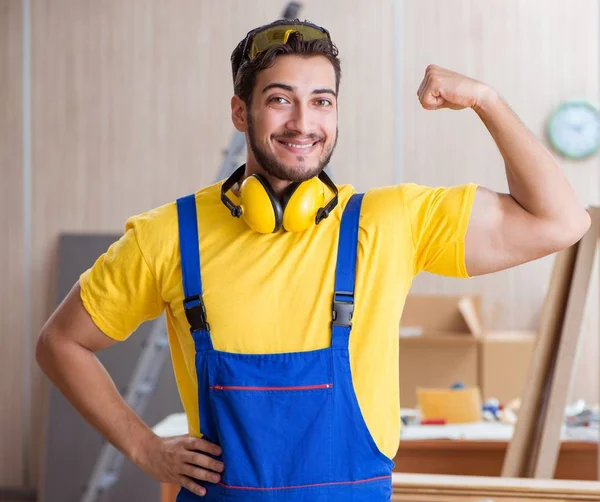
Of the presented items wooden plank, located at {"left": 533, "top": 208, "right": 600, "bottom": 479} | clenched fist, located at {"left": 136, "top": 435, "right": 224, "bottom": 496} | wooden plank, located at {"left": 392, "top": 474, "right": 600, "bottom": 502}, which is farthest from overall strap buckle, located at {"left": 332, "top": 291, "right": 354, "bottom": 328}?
wooden plank, located at {"left": 533, "top": 208, "right": 600, "bottom": 479}

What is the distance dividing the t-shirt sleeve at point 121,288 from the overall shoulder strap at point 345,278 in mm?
431

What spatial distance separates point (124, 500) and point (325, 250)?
4.44m

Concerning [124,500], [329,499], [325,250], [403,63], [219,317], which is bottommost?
[124,500]

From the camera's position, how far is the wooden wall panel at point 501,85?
6.27 meters

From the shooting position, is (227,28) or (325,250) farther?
(227,28)

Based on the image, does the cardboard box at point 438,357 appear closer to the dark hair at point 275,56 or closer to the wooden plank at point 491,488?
the wooden plank at point 491,488

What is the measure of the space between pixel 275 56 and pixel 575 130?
4.81 meters

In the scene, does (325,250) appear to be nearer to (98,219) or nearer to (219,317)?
(219,317)

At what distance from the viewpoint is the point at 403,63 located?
21.1ft

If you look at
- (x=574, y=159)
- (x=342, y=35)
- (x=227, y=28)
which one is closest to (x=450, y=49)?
(x=342, y=35)

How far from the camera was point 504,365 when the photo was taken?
5723 mm

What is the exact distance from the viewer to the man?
5.93 ft

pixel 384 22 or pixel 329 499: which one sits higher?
pixel 384 22

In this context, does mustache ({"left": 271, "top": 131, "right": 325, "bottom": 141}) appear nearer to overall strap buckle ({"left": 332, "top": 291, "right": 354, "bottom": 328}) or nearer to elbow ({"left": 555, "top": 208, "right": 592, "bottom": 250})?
overall strap buckle ({"left": 332, "top": 291, "right": 354, "bottom": 328})
